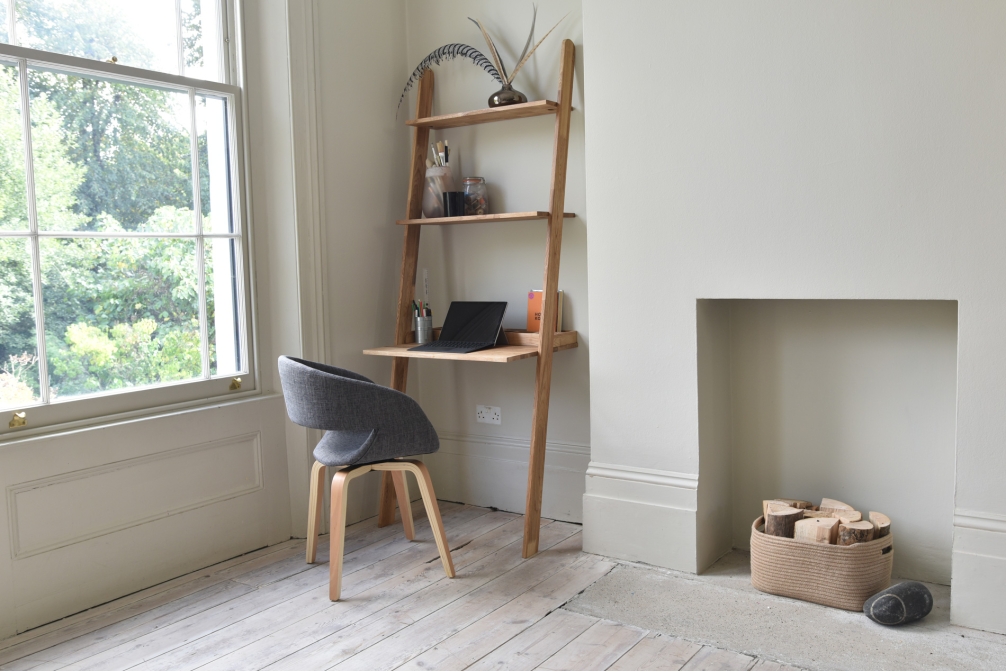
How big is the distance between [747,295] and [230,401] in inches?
75.7

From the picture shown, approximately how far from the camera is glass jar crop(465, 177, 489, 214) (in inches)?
131

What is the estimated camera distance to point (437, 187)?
3.37 meters

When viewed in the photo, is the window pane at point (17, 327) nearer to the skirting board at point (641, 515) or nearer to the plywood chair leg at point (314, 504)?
the plywood chair leg at point (314, 504)

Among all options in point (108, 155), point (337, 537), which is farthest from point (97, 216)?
point (337, 537)

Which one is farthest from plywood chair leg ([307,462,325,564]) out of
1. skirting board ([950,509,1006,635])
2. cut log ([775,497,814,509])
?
skirting board ([950,509,1006,635])

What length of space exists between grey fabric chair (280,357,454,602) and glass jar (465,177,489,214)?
3.34ft

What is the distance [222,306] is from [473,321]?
97 centimetres

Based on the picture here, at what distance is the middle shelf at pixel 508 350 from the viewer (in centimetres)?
294

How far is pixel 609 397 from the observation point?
9.64ft

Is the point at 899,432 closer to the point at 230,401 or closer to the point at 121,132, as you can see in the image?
the point at 230,401

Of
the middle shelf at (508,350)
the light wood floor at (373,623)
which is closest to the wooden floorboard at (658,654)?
the light wood floor at (373,623)

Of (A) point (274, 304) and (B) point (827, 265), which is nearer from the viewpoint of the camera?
(B) point (827, 265)

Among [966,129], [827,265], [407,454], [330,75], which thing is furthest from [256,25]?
[966,129]

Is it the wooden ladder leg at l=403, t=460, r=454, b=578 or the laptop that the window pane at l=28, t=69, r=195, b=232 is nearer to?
the laptop
